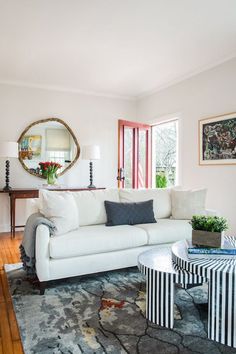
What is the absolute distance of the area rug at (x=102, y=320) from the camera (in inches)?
68.0

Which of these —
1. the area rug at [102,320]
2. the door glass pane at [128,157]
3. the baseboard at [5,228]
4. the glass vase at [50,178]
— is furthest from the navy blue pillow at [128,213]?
the baseboard at [5,228]

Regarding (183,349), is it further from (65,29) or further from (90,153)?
(90,153)

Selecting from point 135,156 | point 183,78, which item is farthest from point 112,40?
point 135,156

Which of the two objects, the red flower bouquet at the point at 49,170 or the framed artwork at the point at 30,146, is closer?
the red flower bouquet at the point at 49,170

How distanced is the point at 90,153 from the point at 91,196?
211 centimetres

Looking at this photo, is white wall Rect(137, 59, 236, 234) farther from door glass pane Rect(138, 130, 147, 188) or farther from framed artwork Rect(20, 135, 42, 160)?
framed artwork Rect(20, 135, 42, 160)

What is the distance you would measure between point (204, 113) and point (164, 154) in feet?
5.60

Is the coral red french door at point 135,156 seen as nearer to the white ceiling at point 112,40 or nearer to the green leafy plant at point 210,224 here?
the white ceiling at point 112,40

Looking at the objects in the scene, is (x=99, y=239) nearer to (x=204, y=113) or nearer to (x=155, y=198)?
(x=155, y=198)

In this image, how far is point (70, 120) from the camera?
18.6 feet

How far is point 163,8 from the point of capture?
2.83 meters

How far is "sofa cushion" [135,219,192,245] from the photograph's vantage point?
3.02 m

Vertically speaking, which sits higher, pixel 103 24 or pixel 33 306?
pixel 103 24

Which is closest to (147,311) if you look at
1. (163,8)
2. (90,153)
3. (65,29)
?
(163,8)
